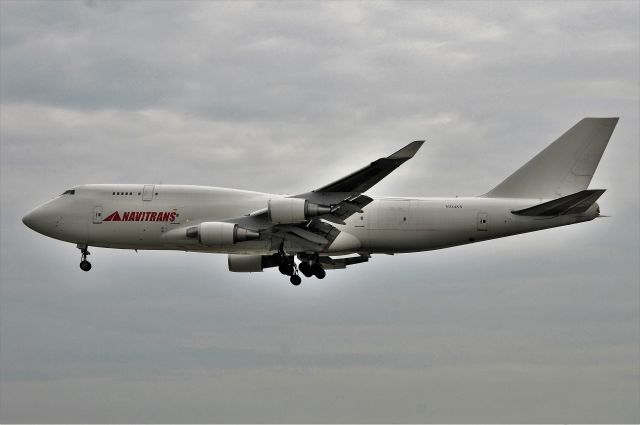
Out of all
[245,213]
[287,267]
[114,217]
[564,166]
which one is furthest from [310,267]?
[564,166]

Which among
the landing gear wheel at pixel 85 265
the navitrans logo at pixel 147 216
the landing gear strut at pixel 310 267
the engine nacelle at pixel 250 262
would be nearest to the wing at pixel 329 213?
the landing gear strut at pixel 310 267

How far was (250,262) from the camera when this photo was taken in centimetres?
5619

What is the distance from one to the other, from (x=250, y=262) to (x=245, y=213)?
17.5 ft

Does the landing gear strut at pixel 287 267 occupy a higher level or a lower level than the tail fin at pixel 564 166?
lower

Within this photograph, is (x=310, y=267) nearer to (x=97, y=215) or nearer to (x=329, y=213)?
(x=329, y=213)

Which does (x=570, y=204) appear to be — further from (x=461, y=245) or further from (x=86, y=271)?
(x=86, y=271)

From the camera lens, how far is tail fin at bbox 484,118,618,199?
53.2 meters

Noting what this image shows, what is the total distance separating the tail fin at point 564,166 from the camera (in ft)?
174

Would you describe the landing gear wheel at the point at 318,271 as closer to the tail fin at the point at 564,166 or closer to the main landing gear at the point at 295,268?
the main landing gear at the point at 295,268

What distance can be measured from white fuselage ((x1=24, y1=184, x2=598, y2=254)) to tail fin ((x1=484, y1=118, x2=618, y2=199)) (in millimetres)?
1064

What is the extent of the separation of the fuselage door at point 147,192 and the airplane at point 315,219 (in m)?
0.05

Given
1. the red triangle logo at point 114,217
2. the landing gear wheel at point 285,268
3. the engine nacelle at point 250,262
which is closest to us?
the red triangle logo at point 114,217

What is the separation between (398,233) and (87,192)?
16439 mm

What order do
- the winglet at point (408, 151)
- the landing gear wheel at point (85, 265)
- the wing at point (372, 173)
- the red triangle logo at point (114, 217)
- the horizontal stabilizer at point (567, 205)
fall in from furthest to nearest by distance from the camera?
1. the landing gear wheel at point (85, 265)
2. the red triangle logo at point (114, 217)
3. the horizontal stabilizer at point (567, 205)
4. the wing at point (372, 173)
5. the winglet at point (408, 151)
